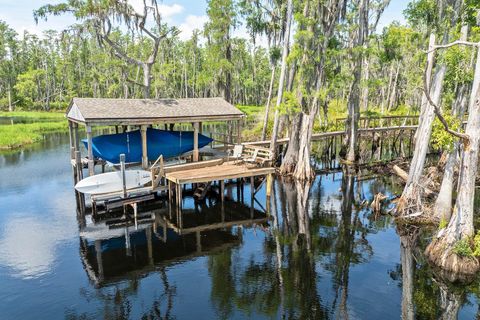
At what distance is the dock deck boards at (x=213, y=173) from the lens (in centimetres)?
1902

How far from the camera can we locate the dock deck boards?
1902 centimetres

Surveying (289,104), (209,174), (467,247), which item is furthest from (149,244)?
(289,104)

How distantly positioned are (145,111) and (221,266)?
10.1 meters

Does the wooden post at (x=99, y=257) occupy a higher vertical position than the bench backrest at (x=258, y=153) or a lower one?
lower

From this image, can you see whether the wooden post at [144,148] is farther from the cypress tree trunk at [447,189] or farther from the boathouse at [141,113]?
the cypress tree trunk at [447,189]

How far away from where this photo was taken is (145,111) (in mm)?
20484

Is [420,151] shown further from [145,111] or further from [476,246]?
[145,111]

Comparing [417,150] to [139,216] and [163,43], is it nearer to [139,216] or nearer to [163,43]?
[139,216]

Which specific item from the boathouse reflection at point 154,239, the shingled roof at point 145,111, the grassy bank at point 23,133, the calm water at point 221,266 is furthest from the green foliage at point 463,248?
the grassy bank at point 23,133

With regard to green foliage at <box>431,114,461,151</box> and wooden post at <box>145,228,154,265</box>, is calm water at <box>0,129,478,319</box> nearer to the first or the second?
wooden post at <box>145,228,154,265</box>

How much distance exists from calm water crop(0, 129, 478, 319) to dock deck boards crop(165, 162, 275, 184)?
6.03ft

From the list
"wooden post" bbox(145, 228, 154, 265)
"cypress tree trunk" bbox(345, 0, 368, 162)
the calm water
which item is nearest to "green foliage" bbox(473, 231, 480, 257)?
the calm water

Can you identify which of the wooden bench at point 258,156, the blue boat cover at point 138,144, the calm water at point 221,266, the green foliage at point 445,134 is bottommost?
the calm water at point 221,266

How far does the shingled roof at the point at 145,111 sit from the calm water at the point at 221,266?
472 cm
